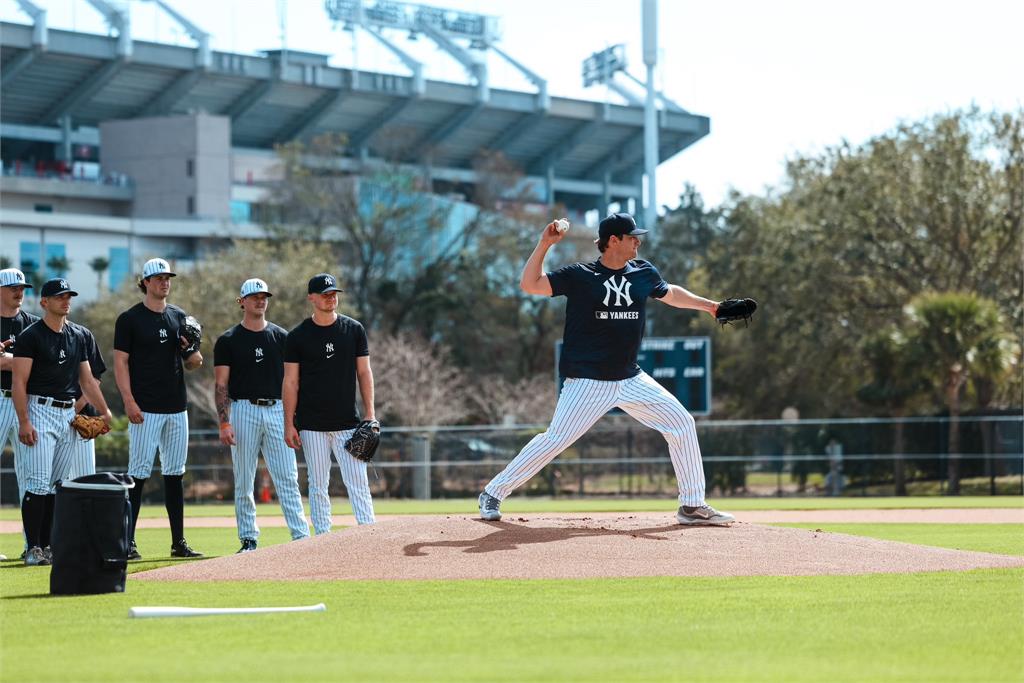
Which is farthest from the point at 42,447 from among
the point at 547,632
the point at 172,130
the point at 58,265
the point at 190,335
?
the point at 172,130

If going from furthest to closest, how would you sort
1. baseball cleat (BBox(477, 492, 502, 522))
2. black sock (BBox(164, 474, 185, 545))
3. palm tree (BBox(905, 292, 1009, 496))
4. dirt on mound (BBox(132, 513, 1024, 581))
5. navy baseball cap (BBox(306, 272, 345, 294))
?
palm tree (BBox(905, 292, 1009, 496)) → black sock (BBox(164, 474, 185, 545)) → navy baseball cap (BBox(306, 272, 345, 294)) → baseball cleat (BBox(477, 492, 502, 522)) → dirt on mound (BBox(132, 513, 1024, 581))

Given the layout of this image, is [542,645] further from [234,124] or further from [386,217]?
[234,124]

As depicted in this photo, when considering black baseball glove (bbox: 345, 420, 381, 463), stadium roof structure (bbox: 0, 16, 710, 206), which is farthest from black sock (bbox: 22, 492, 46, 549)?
stadium roof structure (bbox: 0, 16, 710, 206)

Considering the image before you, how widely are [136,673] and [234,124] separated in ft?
304

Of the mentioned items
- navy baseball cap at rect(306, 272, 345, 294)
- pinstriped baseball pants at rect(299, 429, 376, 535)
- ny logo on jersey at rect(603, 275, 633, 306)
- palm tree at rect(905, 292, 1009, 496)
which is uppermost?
palm tree at rect(905, 292, 1009, 496)

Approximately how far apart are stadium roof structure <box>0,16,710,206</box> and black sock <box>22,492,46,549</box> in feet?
221

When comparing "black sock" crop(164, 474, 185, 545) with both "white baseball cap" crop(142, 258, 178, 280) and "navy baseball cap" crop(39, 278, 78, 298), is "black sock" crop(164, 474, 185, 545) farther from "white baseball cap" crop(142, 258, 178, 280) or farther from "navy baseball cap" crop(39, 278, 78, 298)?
"navy baseball cap" crop(39, 278, 78, 298)

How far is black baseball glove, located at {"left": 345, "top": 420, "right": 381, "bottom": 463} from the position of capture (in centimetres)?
1217

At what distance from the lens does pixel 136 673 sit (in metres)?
6.32

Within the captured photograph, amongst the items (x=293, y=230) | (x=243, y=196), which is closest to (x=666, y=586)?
(x=293, y=230)

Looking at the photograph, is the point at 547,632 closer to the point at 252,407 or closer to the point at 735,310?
the point at 735,310

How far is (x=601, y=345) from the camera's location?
11.0 m

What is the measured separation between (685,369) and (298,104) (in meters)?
67.3

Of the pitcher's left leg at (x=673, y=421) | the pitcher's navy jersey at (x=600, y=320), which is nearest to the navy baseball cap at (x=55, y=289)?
the pitcher's navy jersey at (x=600, y=320)
